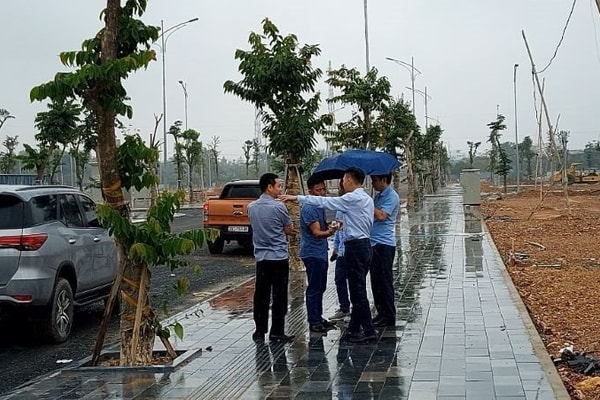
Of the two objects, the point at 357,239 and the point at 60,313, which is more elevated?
the point at 357,239

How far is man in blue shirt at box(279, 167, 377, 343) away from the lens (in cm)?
867

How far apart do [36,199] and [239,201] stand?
1018 cm

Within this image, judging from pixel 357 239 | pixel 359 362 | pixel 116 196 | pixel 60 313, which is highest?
pixel 116 196

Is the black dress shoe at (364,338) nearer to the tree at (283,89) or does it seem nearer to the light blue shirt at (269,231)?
the light blue shirt at (269,231)

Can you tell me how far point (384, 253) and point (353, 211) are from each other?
1.12m

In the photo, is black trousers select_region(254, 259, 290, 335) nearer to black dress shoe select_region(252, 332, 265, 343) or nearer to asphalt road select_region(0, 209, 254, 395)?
black dress shoe select_region(252, 332, 265, 343)

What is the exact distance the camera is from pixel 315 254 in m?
9.62

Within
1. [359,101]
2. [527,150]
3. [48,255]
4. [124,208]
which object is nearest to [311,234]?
[124,208]

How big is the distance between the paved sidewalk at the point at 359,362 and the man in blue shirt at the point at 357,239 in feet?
0.94

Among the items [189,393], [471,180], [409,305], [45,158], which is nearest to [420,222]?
[471,180]

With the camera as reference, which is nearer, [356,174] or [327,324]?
[356,174]

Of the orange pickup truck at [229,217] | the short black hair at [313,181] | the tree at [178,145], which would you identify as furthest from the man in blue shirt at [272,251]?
the tree at [178,145]

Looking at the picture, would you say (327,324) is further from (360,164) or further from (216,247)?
(216,247)

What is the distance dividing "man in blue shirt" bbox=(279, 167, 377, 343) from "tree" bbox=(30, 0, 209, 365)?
137 cm
